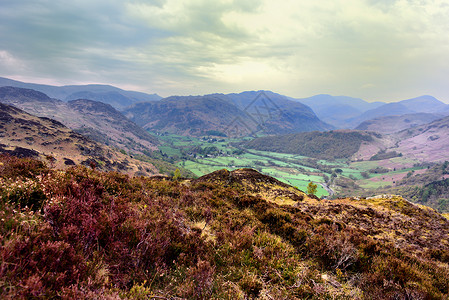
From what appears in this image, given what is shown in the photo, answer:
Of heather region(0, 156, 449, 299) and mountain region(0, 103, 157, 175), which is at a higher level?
heather region(0, 156, 449, 299)

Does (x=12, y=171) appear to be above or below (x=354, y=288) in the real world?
above

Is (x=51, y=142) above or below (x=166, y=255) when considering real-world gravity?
below

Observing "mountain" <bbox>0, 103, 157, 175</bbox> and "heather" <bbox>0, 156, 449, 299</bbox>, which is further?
"mountain" <bbox>0, 103, 157, 175</bbox>

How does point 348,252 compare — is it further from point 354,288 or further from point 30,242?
point 30,242

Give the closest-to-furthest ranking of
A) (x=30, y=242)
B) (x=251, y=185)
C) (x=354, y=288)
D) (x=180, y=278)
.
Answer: (x=30, y=242) → (x=180, y=278) → (x=354, y=288) → (x=251, y=185)

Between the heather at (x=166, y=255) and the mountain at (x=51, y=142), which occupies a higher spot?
the heather at (x=166, y=255)

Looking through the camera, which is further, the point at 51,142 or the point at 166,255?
the point at 51,142

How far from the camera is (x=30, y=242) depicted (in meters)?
3.21

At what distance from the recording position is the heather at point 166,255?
315cm

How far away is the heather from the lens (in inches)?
124

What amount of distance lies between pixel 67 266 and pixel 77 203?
2203 mm

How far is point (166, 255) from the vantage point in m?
4.78

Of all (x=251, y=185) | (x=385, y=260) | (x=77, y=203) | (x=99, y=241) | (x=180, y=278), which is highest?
(x=77, y=203)

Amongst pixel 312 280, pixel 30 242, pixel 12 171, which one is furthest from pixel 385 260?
pixel 12 171
